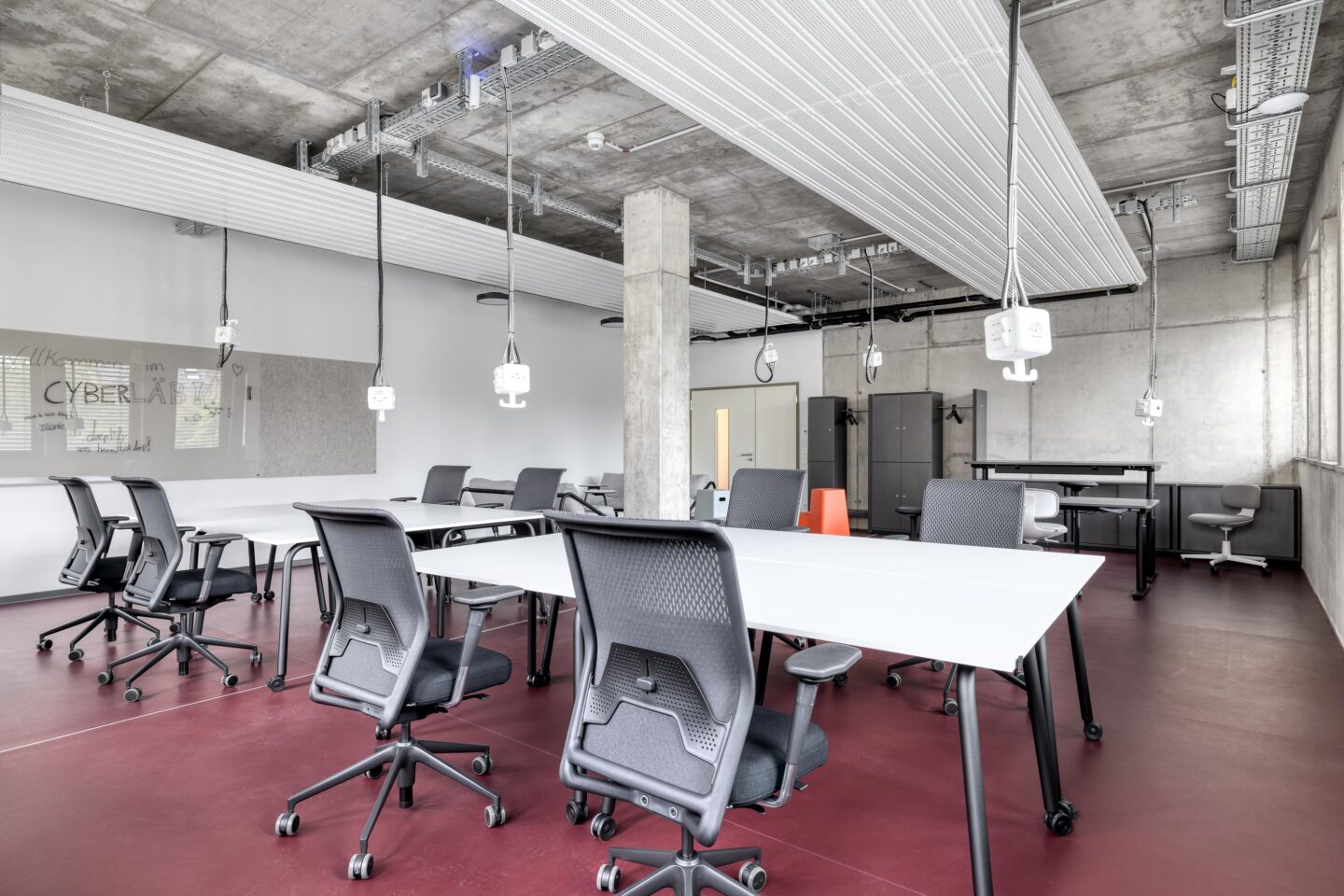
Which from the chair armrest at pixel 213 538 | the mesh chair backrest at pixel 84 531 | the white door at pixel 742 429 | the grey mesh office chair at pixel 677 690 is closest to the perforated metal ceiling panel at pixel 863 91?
the grey mesh office chair at pixel 677 690

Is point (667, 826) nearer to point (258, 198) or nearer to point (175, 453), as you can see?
point (258, 198)

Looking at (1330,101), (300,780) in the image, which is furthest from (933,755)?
(1330,101)

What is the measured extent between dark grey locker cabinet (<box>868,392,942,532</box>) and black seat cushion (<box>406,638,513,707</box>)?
8.33 m

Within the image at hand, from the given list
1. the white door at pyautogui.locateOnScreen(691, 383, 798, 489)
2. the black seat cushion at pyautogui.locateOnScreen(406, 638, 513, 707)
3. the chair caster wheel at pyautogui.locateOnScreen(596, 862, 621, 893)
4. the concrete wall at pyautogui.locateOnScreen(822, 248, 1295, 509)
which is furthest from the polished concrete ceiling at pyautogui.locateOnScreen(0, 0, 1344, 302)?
the white door at pyautogui.locateOnScreen(691, 383, 798, 489)

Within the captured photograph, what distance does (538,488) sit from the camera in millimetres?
5555

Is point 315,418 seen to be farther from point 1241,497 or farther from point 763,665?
point 1241,497

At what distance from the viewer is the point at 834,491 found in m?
6.46

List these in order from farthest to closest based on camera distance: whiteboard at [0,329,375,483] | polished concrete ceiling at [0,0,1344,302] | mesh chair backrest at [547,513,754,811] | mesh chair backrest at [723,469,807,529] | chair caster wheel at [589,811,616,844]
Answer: whiteboard at [0,329,375,483]
mesh chair backrest at [723,469,807,529]
polished concrete ceiling at [0,0,1344,302]
chair caster wheel at [589,811,616,844]
mesh chair backrest at [547,513,754,811]

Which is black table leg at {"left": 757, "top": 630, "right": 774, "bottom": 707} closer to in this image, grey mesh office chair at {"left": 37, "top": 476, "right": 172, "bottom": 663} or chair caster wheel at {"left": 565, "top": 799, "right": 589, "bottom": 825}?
chair caster wheel at {"left": 565, "top": 799, "right": 589, "bottom": 825}

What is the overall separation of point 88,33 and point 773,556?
15.1 ft

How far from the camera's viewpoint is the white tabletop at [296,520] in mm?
3922

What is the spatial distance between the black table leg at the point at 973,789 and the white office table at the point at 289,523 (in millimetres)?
2296

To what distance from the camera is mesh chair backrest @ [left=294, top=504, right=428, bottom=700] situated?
2.18 meters

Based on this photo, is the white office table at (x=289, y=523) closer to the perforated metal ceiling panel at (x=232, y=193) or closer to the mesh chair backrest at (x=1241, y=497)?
the perforated metal ceiling panel at (x=232, y=193)
